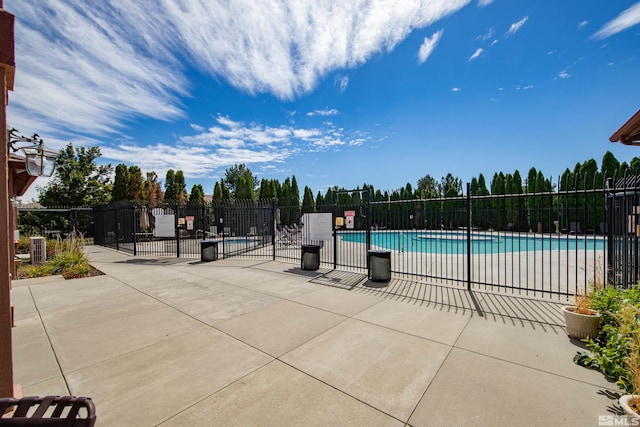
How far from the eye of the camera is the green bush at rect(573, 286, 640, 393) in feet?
8.30

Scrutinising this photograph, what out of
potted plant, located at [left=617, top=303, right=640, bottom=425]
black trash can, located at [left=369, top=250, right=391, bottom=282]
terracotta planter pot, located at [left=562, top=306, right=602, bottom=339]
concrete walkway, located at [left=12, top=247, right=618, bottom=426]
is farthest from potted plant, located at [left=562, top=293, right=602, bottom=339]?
black trash can, located at [left=369, top=250, right=391, bottom=282]

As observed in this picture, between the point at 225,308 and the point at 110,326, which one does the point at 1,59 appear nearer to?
the point at 110,326

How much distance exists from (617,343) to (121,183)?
88.3ft

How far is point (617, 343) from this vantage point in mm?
2846

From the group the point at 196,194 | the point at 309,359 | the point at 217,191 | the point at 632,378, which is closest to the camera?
the point at 632,378

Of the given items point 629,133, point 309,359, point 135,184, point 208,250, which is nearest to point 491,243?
point 629,133

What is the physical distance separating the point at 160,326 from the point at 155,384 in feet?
5.50

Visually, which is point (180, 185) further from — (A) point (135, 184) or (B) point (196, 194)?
(A) point (135, 184)

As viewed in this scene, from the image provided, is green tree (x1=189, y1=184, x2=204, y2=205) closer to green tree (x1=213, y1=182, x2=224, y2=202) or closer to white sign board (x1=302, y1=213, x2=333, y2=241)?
green tree (x1=213, y1=182, x2=224, y2=202)

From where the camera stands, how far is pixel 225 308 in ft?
16.7

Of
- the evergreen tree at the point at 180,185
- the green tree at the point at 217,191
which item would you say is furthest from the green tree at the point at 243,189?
the evergreen tree at the point at 180,185

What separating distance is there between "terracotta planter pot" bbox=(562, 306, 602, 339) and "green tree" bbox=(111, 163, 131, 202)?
26187mm

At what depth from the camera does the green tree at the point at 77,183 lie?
818 inches

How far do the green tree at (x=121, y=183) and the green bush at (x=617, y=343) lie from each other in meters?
26.4
